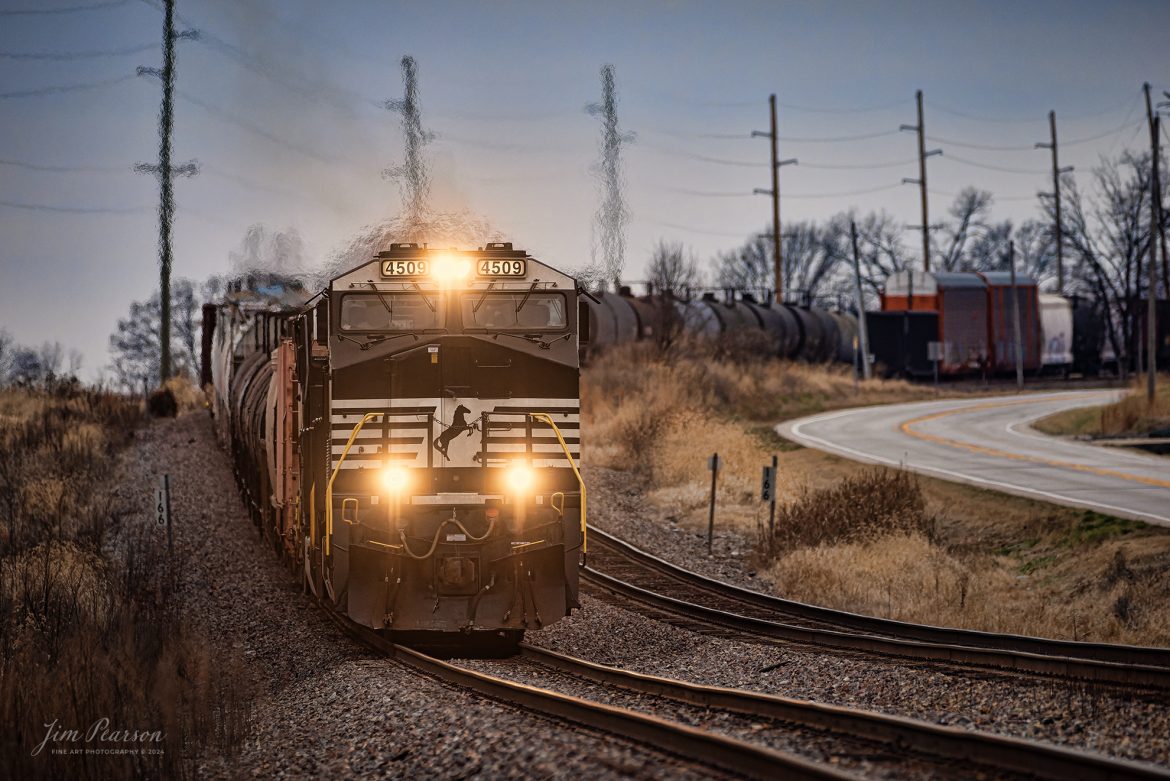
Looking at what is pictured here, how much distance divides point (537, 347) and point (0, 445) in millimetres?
19031

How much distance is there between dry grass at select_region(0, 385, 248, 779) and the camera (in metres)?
8.87

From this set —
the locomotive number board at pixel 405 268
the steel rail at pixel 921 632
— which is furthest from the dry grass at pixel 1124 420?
the locomotive number board at pixel 405 268

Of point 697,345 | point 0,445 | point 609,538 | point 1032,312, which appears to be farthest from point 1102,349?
point 0,445

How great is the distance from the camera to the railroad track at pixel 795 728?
6.58 metres

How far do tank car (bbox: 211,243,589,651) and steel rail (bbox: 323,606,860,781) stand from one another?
926 mm

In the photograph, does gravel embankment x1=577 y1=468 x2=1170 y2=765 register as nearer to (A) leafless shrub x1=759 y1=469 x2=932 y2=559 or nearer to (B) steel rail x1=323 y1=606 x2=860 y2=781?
(B) steel rail x1=323 y1=606 x2=860 y2=781

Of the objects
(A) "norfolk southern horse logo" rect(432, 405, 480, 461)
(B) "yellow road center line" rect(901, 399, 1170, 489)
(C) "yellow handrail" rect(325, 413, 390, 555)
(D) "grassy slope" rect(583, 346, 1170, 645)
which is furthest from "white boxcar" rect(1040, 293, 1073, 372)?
(C) "yellow handrail" rect(325, 413, 390, 555)

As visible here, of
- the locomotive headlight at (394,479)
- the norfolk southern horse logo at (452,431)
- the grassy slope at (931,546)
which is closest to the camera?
the locomotive headlight at (394,479)

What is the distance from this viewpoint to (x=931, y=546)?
65.6 ft

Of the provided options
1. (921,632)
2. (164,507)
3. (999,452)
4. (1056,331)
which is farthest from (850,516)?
(1056,331)

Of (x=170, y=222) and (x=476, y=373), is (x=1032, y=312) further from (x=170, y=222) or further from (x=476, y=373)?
(x=476, y=373)

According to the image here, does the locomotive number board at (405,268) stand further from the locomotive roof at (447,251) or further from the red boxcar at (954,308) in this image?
the red boxcar at (954,308)

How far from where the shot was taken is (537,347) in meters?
12.1

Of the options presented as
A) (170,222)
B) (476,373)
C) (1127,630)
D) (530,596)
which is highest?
(170,222)
